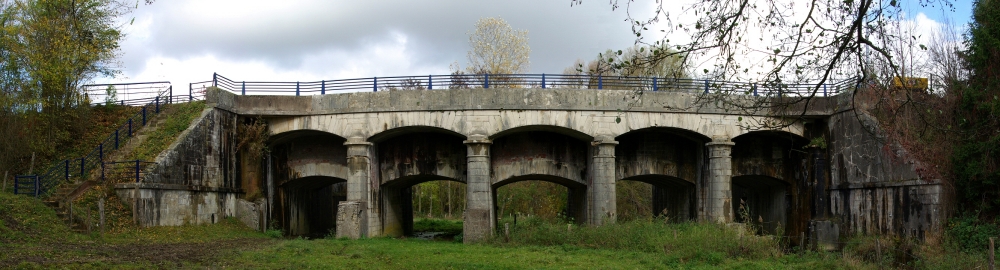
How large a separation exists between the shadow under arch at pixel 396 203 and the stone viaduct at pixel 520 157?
0.35ft

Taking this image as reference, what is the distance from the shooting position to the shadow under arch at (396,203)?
81.5ft

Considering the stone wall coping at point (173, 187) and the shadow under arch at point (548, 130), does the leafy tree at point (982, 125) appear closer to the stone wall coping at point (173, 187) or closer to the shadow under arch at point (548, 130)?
the shadow under arch at point (548, 130)

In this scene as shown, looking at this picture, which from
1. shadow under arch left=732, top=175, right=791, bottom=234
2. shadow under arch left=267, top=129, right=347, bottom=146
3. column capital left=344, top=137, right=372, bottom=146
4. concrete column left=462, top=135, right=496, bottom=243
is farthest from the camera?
shadow under arch left=732, top=175, right=791, bottom=234

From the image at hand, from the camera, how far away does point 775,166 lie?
83.1 feet

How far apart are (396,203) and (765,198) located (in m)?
12.9

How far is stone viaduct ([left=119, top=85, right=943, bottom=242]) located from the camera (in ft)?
71.1

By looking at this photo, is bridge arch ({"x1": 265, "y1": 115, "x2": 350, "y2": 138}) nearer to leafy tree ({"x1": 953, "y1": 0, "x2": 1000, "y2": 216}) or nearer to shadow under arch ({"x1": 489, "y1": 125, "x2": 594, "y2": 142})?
shadow under arch ({"x1": 489, "y1": 125, "x2": 594, "y2": 142})

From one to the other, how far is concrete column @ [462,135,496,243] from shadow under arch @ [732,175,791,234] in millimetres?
8463

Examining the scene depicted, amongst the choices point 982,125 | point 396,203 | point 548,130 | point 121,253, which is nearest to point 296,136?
point 396,203

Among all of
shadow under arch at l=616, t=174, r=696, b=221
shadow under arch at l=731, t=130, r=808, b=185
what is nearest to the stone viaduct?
shadow under arch at l=731, t=130, r=808, b=185

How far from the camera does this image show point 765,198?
27.7 metres

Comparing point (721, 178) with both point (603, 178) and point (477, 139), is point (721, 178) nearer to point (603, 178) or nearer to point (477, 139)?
point (603, 178)

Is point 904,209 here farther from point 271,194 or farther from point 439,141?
point 271,194

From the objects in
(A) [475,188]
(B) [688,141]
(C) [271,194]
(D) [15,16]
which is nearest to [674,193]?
(B) [688,141]
